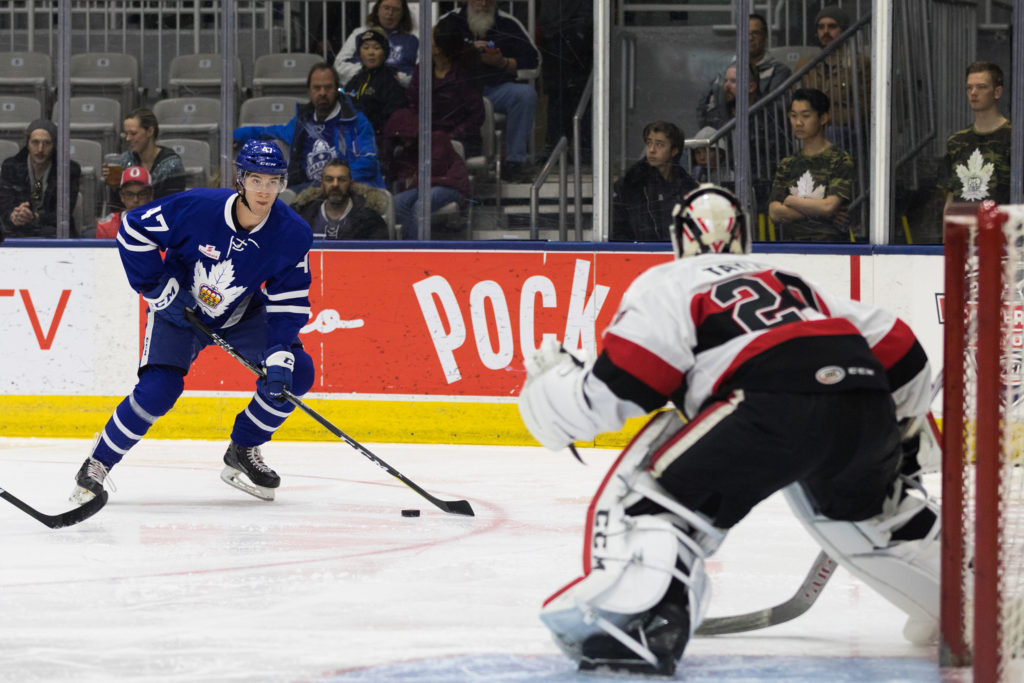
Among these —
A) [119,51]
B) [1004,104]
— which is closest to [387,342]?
[119,51]

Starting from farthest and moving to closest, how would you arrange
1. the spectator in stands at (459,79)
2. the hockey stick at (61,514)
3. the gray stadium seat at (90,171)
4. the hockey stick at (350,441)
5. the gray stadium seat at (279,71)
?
1. the gray stadium seat at (90,171)
2. the gray stadium seat at (279,71)
3. the spectator in stands at (459,79)
4. the hockey stick at (350,441)
5. the hockey stick at (61,514)

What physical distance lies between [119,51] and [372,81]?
1.08 m

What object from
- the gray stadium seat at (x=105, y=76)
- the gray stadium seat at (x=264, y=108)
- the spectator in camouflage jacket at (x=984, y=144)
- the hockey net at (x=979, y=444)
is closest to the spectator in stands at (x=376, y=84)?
the gray stadium seat at (x=264, y=108)

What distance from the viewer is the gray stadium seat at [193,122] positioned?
20.2 ft

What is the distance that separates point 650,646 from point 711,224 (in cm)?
70

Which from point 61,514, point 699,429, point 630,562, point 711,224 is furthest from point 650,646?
point 61,514

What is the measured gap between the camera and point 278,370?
13.5 ft

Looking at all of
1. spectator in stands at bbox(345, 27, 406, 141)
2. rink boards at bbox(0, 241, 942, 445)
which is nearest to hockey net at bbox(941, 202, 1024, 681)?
rink boards at bbox(0, 241, 942, 445)

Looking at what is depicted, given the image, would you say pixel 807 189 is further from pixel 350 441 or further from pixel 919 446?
pixel 919 446

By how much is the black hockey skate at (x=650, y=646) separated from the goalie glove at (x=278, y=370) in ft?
6.46

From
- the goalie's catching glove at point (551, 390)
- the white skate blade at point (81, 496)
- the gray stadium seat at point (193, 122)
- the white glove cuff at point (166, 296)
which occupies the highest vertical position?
the gray stadium seat at point (193, 122)

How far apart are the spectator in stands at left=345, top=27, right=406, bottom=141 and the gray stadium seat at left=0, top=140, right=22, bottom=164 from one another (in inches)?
58.7

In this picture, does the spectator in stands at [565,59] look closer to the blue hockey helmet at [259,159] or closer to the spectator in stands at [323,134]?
the spectator in stands at [323,134]

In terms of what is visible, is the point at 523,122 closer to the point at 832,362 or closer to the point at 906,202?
the point at 906,202
